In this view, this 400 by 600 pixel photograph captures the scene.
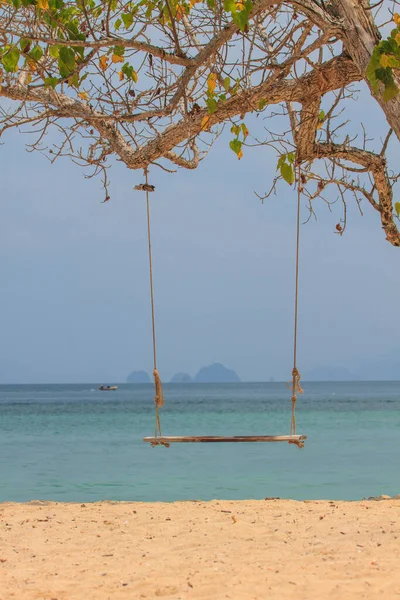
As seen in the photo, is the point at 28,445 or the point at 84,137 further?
the point at 28,445

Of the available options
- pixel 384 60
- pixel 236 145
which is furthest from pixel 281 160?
pixel 384 60

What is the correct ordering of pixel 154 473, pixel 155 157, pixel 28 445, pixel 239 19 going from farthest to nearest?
1. pixel 28 445
2. pixel 154 473
3. pixel 155 157
4. pixel 239 19

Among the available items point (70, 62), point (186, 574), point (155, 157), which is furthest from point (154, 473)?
point (70, 62)

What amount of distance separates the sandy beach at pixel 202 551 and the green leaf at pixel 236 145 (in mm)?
1855

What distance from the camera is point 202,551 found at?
3777 mm

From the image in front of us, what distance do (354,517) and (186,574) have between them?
6.34 feet

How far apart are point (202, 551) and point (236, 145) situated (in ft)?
6.53

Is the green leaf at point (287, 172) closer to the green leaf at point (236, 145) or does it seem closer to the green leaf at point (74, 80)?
the green leaf at point (236, 145)

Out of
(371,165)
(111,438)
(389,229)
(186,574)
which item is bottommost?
(111,438)

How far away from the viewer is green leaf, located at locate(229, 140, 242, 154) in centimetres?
347

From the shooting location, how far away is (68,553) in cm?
388

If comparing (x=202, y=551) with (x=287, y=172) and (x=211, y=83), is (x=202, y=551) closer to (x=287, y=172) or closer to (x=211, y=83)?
(x=287, y=172)

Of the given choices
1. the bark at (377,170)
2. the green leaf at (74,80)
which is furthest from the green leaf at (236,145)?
the bark at (377,170)

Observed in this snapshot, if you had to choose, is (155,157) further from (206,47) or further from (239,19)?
(239,19)
